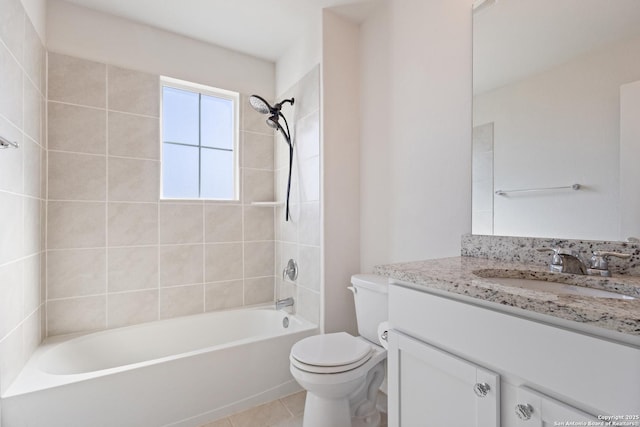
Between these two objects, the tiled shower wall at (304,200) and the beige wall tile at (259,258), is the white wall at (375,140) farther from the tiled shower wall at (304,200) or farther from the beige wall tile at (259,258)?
the beige wall tile at (259,258)

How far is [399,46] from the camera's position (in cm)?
181

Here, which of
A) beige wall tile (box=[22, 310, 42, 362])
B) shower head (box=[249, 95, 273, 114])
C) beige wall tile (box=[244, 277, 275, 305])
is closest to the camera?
beige wall tile (box=[22, 310, 42, 362])

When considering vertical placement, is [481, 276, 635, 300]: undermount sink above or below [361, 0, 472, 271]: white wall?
below

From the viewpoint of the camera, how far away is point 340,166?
81.5 inches

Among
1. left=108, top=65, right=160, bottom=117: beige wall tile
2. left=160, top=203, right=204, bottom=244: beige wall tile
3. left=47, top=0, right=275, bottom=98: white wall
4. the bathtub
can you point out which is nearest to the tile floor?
the bathtub

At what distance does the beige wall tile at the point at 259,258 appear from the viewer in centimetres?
257

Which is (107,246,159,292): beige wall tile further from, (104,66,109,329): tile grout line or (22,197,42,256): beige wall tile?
(22,197,42,256): beige wall tile

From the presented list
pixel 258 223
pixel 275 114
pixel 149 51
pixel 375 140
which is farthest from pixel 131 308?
pixel 375 140

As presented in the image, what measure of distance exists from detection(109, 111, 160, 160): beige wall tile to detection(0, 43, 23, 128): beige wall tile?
22.9 inches

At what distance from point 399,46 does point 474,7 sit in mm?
476

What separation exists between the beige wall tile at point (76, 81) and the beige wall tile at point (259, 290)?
170cm

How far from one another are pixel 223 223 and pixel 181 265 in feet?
1.47

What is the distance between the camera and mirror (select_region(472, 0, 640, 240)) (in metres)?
0.99

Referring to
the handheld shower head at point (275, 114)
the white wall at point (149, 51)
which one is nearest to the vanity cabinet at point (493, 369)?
the handheld shower head at point (275, 114)
